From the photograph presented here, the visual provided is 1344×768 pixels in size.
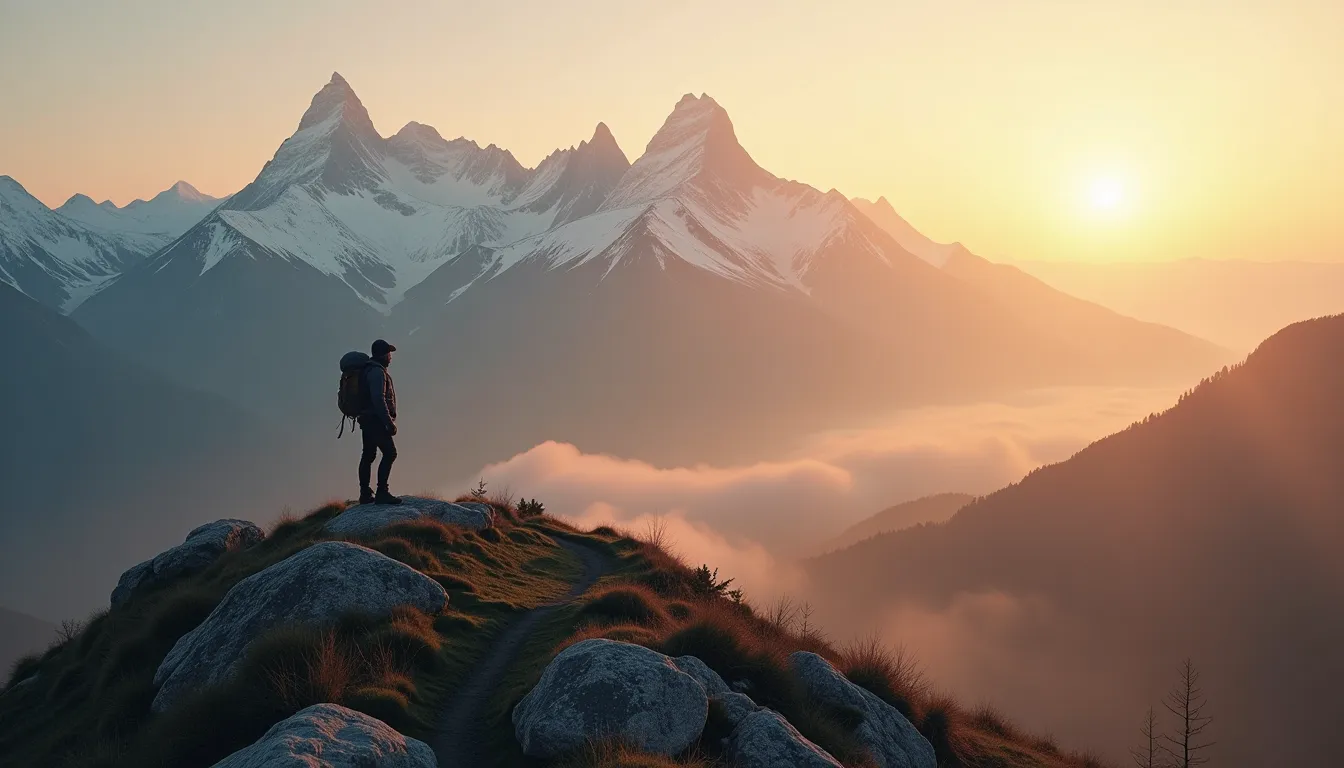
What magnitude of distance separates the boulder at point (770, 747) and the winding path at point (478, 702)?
3.75 meters

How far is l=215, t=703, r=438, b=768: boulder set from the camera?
9.03m

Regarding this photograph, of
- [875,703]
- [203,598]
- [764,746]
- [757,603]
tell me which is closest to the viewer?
[764,746]

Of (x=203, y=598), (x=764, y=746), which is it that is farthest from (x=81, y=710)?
(x=764, y=746)

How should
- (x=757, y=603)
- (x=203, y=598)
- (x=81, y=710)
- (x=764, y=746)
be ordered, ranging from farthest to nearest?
(x=757, y=603) → (x=203, y=598) → (x=81, y=710) → (x=764, y=746)

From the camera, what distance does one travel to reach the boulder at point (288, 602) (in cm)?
1419

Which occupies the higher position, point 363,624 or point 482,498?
point 482,498

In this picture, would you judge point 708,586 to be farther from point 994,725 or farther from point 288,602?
point 288,602

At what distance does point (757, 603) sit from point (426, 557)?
10.7 meters

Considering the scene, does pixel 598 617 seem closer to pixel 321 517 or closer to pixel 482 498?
pixel 321 517

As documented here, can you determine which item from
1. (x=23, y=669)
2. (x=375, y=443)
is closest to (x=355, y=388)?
(x=375, y=443)

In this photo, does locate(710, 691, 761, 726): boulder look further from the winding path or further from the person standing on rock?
the person standing on rock

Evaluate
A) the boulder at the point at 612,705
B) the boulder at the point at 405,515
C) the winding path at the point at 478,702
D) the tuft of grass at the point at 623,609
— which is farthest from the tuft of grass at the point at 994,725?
the boulder at the point at 405,515

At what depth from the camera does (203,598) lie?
18.2 m

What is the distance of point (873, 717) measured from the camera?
15.2 metres
